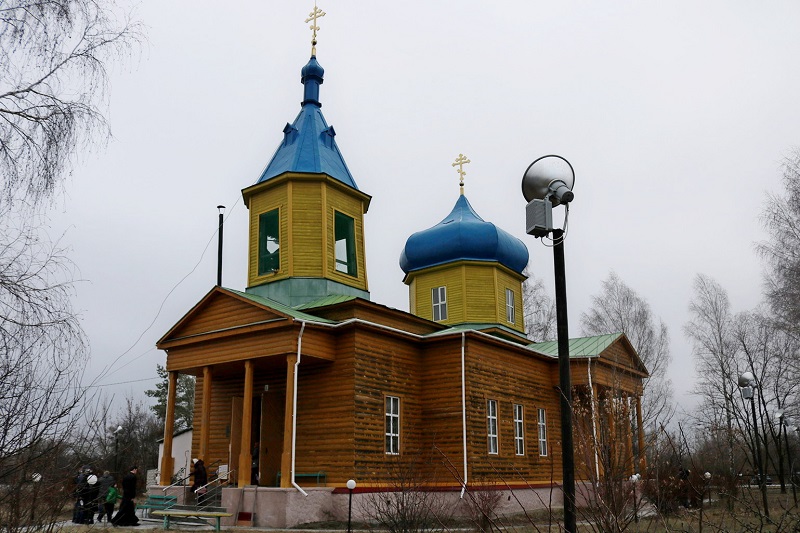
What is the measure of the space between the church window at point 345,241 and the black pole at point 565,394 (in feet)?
44.3

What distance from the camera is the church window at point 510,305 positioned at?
24.4 meters

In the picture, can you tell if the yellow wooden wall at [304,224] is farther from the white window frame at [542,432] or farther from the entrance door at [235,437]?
the white window frame at [542,432]

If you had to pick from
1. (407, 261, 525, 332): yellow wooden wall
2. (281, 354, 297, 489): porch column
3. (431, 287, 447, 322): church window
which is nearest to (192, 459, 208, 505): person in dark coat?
(281, 354, 297, 489): porch column

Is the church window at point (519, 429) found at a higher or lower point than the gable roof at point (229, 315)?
lower

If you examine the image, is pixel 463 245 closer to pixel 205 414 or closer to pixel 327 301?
pixel 327 301

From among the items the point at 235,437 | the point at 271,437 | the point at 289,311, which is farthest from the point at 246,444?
the point at 289,311

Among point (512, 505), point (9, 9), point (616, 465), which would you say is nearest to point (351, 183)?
point (512, 505)

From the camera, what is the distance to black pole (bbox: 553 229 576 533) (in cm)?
527

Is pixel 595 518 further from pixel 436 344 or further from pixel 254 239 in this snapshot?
pixel 254 239

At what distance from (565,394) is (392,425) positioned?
1141 cm

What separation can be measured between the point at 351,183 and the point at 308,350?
20.4ft

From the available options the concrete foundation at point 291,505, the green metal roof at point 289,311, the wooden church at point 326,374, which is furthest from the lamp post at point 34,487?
the green metal roof at point 289,311

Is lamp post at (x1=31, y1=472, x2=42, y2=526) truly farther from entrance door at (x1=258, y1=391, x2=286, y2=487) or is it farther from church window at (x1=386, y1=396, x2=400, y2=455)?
entrance door at (x1=258, y1=391, x2=286, y2=487)

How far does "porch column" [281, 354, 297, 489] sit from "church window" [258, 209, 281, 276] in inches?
178
